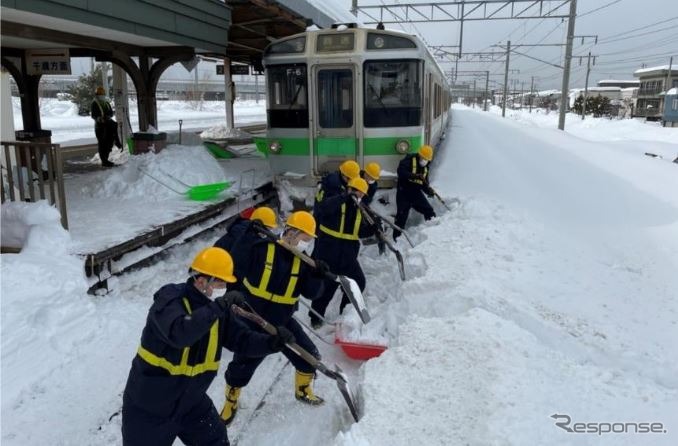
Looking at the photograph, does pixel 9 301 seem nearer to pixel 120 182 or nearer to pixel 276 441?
pixel 276 441

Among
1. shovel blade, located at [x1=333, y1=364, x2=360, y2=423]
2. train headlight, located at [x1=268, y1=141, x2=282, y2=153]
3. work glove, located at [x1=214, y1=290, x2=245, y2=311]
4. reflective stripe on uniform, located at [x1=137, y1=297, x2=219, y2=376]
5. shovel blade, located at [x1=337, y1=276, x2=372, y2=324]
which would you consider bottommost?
shovel blade, located at [x1=333, y1=364, x2=360, y2=423]

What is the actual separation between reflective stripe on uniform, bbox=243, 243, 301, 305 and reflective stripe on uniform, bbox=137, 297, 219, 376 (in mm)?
996

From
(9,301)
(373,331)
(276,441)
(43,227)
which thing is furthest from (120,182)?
(276,441)

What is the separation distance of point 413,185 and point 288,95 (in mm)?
2492

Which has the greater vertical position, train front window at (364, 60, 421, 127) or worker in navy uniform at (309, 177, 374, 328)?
train front window at (364, 60, 421, 127)

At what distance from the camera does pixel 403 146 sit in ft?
28.2

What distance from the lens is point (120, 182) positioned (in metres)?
8.74

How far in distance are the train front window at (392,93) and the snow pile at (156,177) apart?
10.2 feet

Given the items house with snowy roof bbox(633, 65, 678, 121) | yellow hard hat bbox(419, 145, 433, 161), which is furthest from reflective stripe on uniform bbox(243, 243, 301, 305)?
house with snowy roof bbox(633, 65, 678, 121)

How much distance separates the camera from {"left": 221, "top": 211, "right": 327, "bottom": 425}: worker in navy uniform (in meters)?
3.91

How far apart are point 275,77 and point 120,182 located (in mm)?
→ 2964

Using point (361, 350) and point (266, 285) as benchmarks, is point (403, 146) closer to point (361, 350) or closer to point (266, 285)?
point (361, 350)

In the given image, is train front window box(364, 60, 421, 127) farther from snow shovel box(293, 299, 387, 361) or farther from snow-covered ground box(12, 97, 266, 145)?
snow-covered ground box(12, 97, 266, 145)

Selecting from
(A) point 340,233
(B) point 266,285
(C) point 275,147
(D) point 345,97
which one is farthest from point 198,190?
(B) point 266,285
